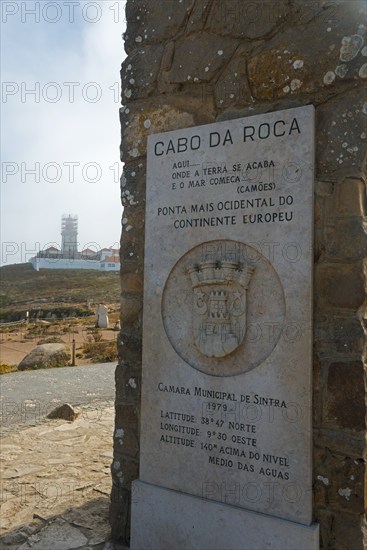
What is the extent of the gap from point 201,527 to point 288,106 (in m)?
2.14

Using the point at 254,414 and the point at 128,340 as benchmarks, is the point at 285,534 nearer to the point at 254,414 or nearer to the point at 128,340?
the point at 254,414

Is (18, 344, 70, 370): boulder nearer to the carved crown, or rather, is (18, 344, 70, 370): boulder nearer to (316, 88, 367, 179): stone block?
the carved crown

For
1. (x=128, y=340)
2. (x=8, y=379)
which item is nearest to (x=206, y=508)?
(x=128, y=340)

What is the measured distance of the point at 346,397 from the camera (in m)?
2.13

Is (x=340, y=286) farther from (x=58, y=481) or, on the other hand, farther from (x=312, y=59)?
(x=58, y=481)

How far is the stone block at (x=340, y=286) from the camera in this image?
6.98ft

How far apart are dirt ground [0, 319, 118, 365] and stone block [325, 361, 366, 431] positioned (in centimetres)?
1035

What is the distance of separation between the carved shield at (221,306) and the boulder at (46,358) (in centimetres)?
772

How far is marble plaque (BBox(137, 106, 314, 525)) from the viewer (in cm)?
220

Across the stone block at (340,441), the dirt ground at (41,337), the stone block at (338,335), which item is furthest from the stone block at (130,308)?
the dirt ground at (41,337)

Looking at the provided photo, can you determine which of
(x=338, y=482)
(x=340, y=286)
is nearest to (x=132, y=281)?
(x=340, y=286)

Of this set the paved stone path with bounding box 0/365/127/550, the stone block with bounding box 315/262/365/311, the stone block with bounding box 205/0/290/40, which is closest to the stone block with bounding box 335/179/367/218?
the stone block with bounding box 315/262/365/311

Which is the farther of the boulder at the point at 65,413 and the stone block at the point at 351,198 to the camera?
the boulder at the point at 65,413

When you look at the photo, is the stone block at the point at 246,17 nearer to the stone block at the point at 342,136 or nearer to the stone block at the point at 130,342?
the stone block at the point at 342,136
